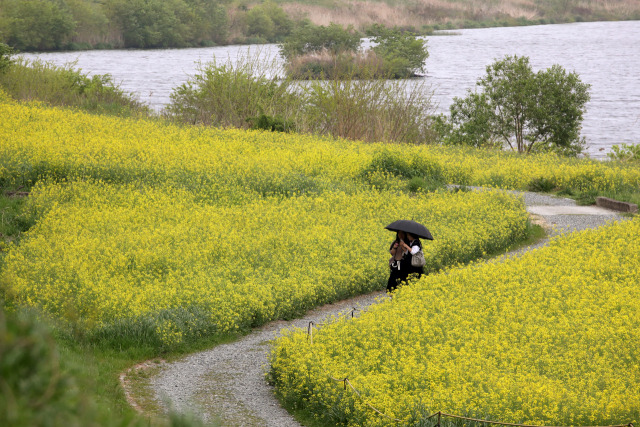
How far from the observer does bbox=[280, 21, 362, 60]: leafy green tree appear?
62.0m

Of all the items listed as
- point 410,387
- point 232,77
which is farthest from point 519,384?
point 232,77

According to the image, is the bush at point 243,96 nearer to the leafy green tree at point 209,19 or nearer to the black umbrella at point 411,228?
the black umbrella at point 411,228

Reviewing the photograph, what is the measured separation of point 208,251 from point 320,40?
51472mm

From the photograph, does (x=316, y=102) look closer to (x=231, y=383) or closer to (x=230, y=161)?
(x=230, y=161)

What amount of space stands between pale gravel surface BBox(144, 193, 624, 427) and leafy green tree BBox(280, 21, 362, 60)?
52.7 metres

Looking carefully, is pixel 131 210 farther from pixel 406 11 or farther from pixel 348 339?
pixel 406 11

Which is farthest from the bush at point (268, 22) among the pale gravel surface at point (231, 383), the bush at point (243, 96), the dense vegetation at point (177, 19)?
the pale gravel surface at point (231, 383)

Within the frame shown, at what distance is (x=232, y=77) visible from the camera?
113 feet

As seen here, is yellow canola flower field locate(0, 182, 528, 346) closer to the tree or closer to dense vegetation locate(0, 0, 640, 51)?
the tree

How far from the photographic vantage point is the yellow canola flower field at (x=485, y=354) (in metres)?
7.55

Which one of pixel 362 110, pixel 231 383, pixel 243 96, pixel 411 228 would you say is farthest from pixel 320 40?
pixel 231 383

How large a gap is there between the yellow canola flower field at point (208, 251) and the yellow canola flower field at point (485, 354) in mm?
1997

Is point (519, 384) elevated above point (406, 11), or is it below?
below

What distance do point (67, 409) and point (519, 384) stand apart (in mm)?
6780
